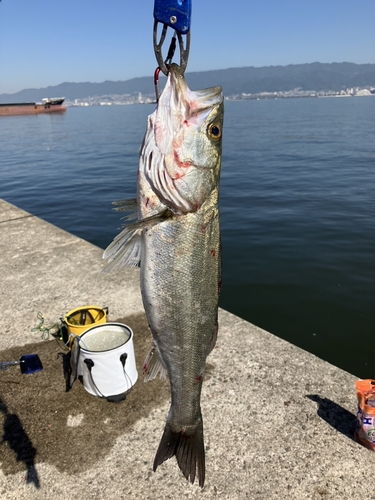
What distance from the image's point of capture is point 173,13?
1.93 m

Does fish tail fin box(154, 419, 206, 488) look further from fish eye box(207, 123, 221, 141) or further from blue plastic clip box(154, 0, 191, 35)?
blue plastic clip box(154, 0, 191, 35)

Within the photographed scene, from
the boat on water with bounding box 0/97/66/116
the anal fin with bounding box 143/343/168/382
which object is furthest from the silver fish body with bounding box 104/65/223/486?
the boat on water with bounding box 0/97/66/116

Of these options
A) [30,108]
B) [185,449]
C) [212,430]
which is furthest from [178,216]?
[30,108]

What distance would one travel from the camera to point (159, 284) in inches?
84.1

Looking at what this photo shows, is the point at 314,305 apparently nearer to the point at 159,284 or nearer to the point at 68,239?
the point at 68,239

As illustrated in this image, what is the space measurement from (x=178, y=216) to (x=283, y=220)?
37.2 feet

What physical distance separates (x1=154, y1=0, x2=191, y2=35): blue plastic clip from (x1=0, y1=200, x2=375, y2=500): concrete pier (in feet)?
10.5

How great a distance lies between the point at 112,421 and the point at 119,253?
2237mm

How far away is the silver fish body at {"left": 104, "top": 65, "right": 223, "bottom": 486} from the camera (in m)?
2.08

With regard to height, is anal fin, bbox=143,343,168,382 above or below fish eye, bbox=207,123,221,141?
below

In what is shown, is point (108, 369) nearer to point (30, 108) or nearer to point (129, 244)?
point (129, 244)

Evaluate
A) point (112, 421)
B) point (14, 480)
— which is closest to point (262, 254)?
point (112, 421)

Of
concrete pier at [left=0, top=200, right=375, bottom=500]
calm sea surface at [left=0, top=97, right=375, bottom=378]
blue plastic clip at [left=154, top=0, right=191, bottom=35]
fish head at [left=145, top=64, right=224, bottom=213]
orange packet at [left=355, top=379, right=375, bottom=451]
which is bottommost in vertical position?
calm sea surface at [left=0, top=97, right=375, bottom=378]

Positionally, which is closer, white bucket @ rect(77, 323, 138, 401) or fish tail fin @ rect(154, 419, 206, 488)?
fish tail fin @ rect(154, 419, 206, 488)
